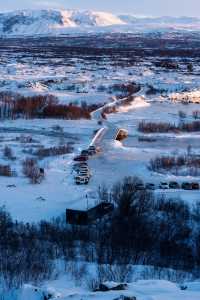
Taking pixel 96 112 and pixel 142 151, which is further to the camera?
pixel 96 112

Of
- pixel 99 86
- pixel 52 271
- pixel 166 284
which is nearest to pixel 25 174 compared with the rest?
pixel 52 271

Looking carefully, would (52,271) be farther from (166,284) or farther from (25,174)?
(25,174)

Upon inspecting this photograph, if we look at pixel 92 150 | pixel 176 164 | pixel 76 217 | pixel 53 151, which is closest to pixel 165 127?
pixel 92 150

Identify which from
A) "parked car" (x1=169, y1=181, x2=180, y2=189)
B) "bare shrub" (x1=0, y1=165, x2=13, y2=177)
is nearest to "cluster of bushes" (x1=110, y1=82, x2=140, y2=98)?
"bare shrub" (x1=0, y1=165, x2=13, y2=177)

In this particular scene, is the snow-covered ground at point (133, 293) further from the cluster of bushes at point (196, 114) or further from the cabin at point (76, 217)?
the cluster of bushes at point (196, 114)

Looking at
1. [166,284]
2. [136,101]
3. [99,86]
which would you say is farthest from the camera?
[99,86]

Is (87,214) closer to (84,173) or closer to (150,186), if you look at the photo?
(150,186)

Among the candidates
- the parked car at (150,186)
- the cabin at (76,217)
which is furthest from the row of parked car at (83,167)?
the cabin at (76,217)
